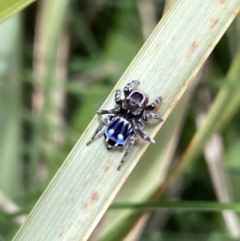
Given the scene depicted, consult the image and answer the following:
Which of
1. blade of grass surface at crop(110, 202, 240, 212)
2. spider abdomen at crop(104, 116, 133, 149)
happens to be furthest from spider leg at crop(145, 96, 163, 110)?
blade of grass surface at crop(110, 202, 240, 212)

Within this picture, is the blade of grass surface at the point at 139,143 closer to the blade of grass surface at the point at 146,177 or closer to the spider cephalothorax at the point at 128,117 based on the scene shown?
the spider cephalothorax at the point at 128,117

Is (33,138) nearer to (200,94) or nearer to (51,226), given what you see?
(200,94)

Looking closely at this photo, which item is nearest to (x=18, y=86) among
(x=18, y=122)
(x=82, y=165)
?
(x=18, y=122)

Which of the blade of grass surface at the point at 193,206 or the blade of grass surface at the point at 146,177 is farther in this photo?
the blade of grass surface at the point at 146,177

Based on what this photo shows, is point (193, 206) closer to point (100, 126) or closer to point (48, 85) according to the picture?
point (100, 126)

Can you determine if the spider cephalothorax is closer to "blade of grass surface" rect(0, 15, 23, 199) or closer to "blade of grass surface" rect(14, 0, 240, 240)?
"blade of grass surface" rect(14, 0, 240, 240)

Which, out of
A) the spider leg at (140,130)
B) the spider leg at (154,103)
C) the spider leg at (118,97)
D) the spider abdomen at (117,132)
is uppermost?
the spider leg at (154,103)

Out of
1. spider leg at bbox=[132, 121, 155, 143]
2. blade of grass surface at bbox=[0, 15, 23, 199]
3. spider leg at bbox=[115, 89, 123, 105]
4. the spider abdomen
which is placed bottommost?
blade of grass surface at bbox=[0, 15, 23, 199]

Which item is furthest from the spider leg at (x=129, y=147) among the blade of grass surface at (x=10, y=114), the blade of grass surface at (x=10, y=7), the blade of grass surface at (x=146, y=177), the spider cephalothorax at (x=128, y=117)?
the blade of grass surface at (x=10, y=114)
